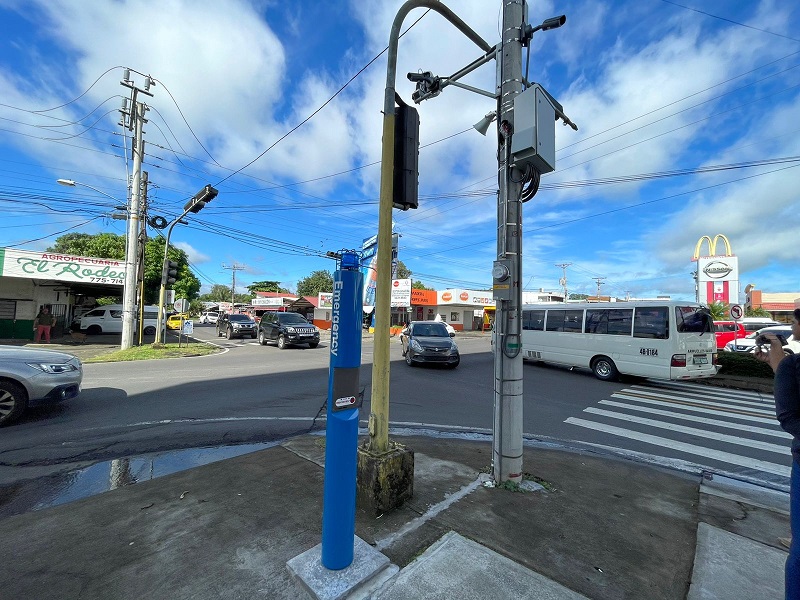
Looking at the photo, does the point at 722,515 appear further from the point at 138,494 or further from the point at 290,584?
the point at 138,494

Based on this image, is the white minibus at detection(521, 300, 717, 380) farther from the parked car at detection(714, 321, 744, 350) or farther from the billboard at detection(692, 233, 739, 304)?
the billboard at detection(692, 233, 739, 304)

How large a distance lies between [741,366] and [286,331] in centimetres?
1802

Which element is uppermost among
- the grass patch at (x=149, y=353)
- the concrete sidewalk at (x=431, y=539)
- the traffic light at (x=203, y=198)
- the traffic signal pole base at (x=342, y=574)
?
the traffic light at (x=203, y=198)

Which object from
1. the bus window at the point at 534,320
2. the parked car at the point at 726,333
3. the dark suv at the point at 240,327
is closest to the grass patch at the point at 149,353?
the dark suv at the point at 240,327

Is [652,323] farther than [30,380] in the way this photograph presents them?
Yes

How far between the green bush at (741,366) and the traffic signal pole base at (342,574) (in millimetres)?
13501

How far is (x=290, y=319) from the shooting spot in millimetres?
19953

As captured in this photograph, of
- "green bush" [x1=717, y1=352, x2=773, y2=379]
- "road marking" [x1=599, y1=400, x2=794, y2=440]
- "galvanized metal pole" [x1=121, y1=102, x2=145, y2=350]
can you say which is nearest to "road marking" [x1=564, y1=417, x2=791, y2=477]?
"road marking" [x1=599, y1=400, x2=794, y2=440]

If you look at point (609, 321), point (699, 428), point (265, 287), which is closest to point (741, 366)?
point (609, 321)

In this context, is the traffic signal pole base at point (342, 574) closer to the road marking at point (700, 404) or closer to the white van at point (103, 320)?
the road marking at point (700, 404)

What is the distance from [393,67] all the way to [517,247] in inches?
81.4

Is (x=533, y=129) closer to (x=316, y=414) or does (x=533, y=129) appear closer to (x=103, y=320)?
(x=316, y=414)

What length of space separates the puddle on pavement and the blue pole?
9.47 ft

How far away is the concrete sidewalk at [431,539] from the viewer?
7.61ft
